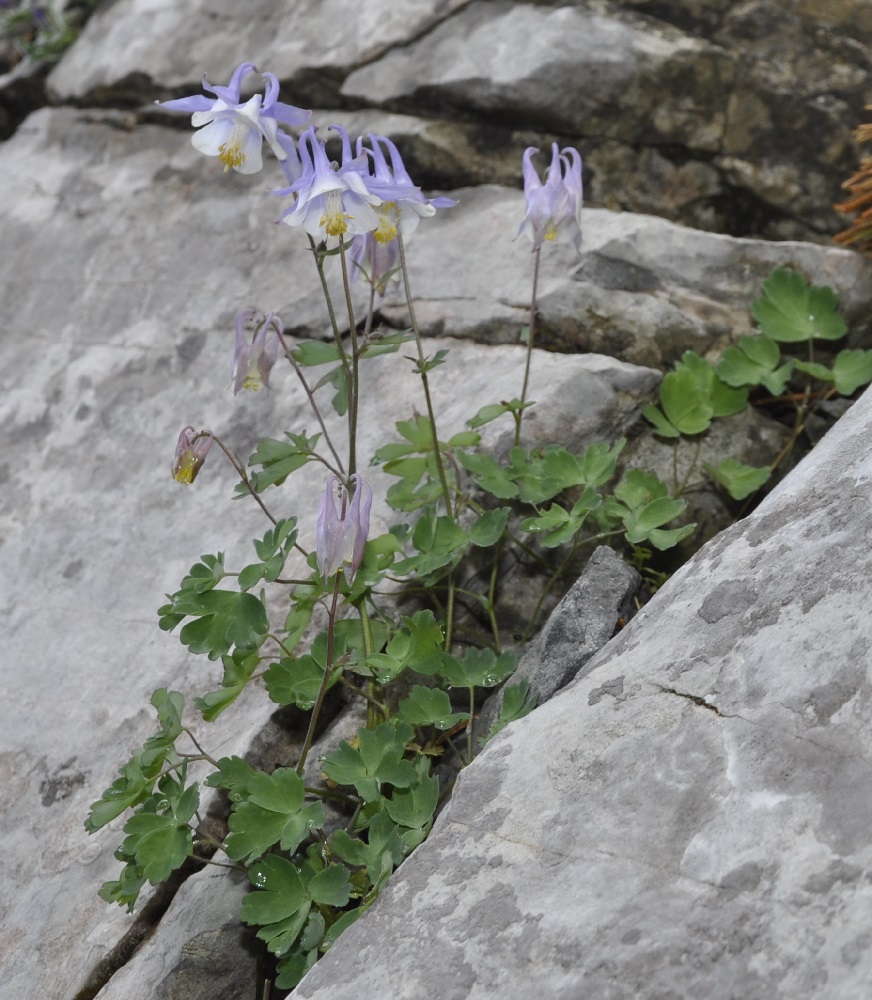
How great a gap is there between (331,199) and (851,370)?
1423 millimetres

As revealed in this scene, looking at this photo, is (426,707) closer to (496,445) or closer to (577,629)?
(577,629)

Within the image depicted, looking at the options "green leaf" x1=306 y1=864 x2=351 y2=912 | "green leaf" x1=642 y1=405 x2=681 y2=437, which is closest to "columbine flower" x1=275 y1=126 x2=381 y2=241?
"green leaf" x1=642 y1=405 x2=681 y2=437

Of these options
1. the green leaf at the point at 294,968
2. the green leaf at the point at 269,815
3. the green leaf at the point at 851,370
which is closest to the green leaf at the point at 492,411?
the green leaf at the point at 851,370

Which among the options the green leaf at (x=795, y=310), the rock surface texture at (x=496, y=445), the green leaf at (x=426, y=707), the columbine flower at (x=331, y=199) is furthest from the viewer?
the green leaf at (x=795, y=310)

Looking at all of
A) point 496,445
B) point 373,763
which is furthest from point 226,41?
point 373,763

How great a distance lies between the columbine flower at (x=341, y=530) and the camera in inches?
76.5

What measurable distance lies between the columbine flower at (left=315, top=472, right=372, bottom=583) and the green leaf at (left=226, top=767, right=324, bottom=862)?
39 cm

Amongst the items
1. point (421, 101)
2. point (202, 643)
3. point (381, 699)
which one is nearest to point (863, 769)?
point (381, 699)

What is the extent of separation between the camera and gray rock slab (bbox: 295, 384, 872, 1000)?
1300 millimetres

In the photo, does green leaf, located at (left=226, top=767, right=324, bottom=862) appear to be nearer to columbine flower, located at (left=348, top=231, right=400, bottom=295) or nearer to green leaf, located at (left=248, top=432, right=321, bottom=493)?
green leaf, located at (left=248, top=432, right=321, bottom=493)

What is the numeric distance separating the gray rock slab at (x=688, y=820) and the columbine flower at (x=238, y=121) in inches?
44.7

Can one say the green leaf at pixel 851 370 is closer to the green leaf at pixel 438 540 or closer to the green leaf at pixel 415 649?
the green leaf at pixel 438 540

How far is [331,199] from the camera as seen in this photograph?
6.23 ft

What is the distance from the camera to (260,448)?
222cm
